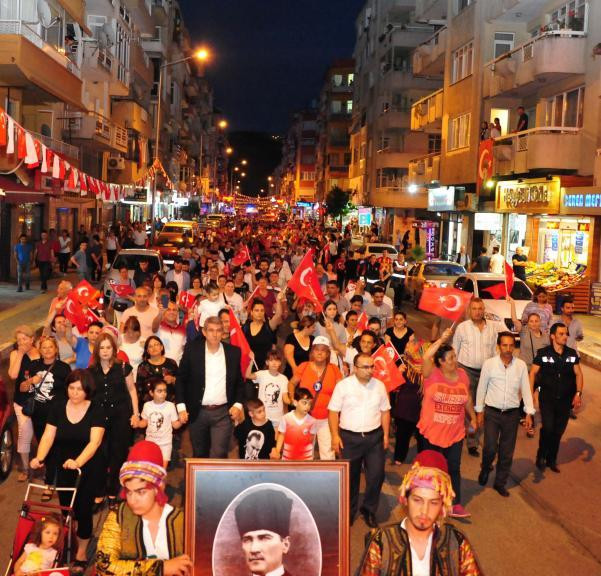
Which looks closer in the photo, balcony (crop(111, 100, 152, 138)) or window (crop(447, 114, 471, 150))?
window (crop(447, 114, 471, 150))

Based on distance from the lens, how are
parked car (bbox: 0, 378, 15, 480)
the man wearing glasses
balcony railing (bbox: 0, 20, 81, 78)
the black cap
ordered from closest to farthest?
1. the black cap
2. the man wearing glasses
3. parked car (bbox: 0, 378, 15, 480)
4. balcony railing (bbox: 0, 20, 81, 78)

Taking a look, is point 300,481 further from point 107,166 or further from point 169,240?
point 107,166

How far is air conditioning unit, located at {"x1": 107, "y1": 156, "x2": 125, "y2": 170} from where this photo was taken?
46.6m

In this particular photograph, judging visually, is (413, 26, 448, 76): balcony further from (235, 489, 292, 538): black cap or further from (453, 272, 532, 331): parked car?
(235, 489, 292, 538): black cap

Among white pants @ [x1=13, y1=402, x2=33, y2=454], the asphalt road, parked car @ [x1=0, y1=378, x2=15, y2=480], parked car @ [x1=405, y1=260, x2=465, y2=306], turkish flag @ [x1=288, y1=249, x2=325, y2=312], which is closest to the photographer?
the asphalt road

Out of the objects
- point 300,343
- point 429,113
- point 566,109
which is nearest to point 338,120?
point 429,113

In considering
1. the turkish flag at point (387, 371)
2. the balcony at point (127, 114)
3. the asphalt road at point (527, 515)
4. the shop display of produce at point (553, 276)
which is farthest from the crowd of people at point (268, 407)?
the balcony at point (127, 114)

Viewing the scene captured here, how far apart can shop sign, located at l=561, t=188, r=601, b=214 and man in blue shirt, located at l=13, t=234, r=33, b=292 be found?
1575 cm

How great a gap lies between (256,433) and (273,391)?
0.69 metres

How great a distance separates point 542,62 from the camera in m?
26.9

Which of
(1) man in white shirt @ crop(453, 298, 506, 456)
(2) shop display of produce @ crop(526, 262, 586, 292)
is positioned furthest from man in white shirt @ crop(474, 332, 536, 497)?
(2) shop display of produce @ crop(526, 262, 586, 292)

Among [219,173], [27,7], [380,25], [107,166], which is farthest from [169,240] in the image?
[219,173]

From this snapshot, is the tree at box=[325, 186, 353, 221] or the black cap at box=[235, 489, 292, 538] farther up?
the tree at box=[325, 186, 353, 221]

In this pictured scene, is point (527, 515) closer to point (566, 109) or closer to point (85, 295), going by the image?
point (85, 295)
